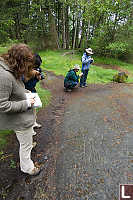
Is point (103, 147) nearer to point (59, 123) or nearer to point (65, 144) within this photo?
point (65, 144)

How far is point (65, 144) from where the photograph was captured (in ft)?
11.6

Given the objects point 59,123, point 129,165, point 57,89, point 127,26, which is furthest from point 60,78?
point 127,26

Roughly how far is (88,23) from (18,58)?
1796 cm

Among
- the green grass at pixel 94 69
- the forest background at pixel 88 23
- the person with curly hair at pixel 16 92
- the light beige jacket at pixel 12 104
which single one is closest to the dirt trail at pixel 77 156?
the person with curly hair at pixel 16 92

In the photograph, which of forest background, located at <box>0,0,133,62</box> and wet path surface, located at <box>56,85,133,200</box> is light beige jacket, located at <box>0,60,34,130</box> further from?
forest background, located at <box>0,0,133,62</box>

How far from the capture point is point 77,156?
3160 mm

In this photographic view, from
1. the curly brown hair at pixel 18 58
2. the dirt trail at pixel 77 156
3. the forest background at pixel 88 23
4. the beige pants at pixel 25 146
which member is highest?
the forest background at pixel 88 23

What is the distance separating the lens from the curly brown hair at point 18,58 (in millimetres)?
1869

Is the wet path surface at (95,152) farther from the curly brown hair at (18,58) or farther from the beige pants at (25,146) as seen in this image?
the curly brown hair at (18,58)

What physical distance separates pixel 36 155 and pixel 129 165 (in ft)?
6.27

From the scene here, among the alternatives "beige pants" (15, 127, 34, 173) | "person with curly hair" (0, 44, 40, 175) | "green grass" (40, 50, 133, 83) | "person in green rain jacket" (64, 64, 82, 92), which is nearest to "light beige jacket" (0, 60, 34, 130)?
"person with curly hair" (0, 44, 40, 175)

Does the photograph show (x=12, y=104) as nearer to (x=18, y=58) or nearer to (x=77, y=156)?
(x=18, y=58)

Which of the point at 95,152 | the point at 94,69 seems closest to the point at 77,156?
the point at 95,152

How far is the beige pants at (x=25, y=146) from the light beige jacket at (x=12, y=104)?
0.40 feet
